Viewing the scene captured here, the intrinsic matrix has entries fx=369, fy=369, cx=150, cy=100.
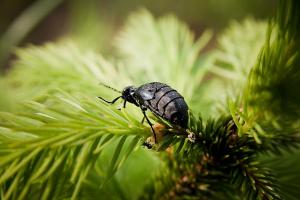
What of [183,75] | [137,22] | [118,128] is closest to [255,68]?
[118,128]

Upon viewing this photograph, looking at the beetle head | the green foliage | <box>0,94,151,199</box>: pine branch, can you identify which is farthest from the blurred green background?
<box>0,94,151,199</box>: pine branch

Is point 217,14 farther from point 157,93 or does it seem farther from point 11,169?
point 11,169

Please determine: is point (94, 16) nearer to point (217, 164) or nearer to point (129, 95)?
point (129, 95)

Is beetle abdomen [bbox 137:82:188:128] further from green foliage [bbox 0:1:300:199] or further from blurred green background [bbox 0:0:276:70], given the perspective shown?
blurred green background [bbox 0:0:276:70]

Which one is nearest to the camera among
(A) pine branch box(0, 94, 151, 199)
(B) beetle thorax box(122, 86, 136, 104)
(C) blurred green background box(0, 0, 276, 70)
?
(A) pine branch box(0, 94, 151, 199)

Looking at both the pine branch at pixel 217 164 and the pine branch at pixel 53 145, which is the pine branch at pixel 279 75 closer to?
the pine branch at pixel 217 164

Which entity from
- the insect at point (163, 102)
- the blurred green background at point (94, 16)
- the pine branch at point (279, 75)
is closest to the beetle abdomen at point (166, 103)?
the insect at point (163, 102)

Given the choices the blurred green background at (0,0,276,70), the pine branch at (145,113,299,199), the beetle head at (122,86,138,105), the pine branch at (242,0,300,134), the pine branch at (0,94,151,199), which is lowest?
the pine branch at (0,94,151,199)
